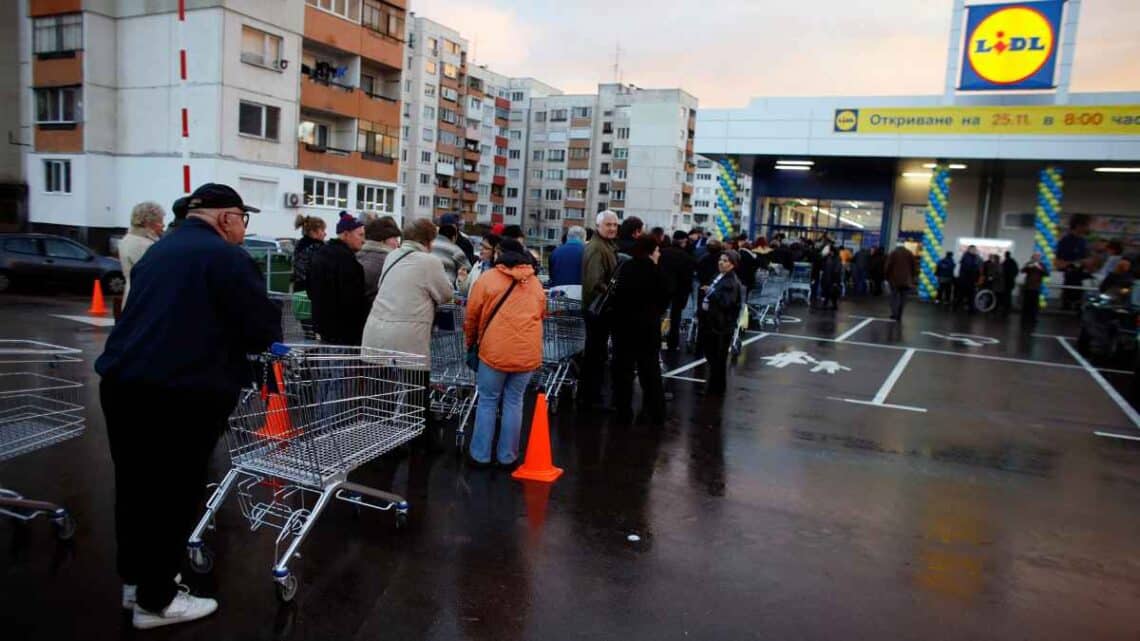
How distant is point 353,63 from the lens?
36156 mm

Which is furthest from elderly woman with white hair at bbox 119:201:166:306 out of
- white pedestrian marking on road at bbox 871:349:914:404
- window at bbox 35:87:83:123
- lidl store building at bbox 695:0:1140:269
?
window at bbox 35:87:83:123

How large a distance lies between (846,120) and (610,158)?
201ft

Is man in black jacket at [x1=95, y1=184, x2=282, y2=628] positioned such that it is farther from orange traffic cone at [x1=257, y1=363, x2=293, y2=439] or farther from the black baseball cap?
orange traffic cone at [x1=257, y1=363, x2=293, y2=439]

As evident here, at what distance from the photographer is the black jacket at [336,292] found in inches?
247

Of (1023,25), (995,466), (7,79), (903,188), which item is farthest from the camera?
(7,79)

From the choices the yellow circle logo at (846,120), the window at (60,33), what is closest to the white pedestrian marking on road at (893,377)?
the yellow circle logo at (846,120)

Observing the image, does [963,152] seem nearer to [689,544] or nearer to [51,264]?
[689,544]

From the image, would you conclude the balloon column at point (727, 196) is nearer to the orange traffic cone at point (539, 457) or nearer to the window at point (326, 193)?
the window at point (326, 193)

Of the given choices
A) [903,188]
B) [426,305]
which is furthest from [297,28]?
[426,305]

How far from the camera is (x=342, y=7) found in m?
35.0

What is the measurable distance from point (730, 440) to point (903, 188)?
24.5 m

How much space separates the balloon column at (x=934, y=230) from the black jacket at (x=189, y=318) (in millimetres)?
25815

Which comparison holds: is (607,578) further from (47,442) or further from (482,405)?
(47,442)

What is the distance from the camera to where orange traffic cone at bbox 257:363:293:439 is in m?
3.89
